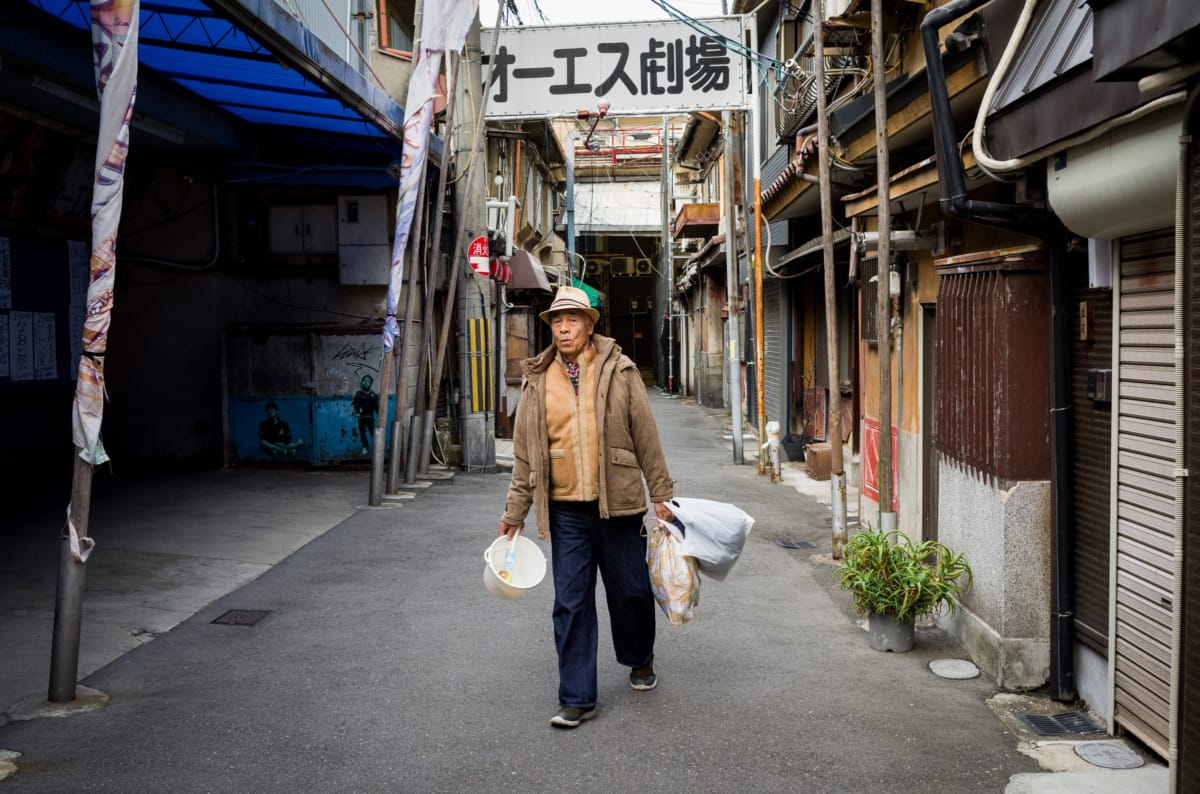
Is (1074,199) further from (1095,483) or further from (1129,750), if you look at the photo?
(1129,750)

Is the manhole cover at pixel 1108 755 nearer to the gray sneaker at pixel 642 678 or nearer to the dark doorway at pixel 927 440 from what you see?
A: the gray sneaker at pixel 642 678

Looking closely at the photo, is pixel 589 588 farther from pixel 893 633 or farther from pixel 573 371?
pixel 893 633

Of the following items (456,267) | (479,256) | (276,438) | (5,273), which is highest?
(479,256)

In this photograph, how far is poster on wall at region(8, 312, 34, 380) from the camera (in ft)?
37.2

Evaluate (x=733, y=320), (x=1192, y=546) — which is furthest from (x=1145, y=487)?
(x=733, y=320)

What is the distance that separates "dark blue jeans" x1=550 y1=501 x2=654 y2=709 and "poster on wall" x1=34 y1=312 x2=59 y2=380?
9099 millimetres

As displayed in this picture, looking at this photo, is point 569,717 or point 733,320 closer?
point 569,717

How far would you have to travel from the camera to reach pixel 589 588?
5.04m

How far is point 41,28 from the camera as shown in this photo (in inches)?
325

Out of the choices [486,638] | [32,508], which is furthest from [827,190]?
[32,508]

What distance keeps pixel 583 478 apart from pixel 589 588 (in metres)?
0.54

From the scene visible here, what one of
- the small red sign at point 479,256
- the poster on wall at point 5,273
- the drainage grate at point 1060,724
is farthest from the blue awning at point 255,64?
the drainage grate at point 1060,724

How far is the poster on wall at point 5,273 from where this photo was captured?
11.2m

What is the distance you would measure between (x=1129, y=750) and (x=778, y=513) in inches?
263
